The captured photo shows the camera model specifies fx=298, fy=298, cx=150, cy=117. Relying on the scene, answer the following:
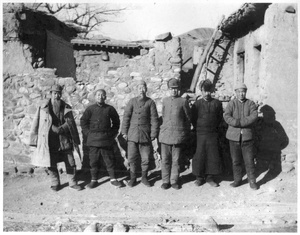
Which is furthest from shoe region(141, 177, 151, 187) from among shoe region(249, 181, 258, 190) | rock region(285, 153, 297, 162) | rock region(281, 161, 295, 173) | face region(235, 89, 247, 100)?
rock region(285, 153, 297, 162)

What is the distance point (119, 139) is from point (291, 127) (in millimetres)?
3020

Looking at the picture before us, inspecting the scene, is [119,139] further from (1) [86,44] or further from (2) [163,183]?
(1) [86,44]

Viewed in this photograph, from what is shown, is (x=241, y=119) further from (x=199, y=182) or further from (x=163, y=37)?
(x=163, y=37)

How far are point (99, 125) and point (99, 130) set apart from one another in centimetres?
8

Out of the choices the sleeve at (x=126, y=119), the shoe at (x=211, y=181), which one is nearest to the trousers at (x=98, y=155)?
the sleeve at (x=126, y=119)

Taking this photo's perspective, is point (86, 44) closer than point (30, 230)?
No

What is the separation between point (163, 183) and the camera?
480 centimetres

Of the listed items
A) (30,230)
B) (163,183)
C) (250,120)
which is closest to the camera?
(30,230)

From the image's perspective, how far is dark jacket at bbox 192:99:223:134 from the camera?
471cm

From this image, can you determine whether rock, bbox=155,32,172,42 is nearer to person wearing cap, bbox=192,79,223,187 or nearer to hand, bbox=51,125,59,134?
person wearing cap, bbox=192,79,223,187

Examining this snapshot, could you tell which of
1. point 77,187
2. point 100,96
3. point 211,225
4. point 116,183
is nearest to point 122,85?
point 100,96

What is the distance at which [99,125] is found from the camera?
4.71 m

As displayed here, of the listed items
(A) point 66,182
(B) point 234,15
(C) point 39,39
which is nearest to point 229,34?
(B) point 234,15

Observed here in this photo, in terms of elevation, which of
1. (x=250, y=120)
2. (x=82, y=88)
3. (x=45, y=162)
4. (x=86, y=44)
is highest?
(x=86, y=44)
